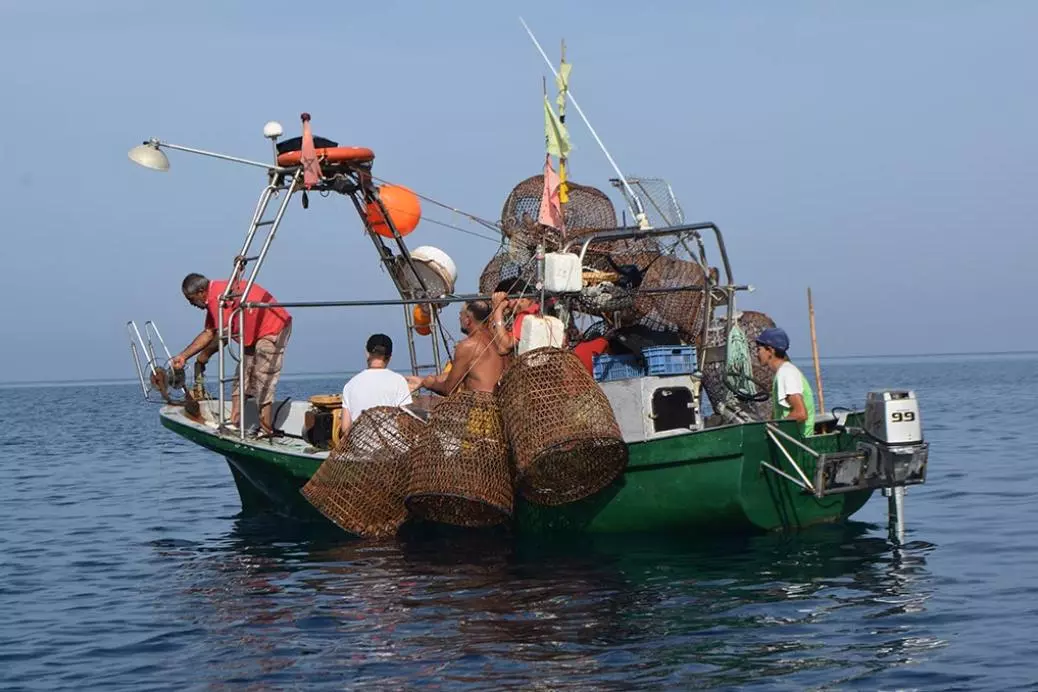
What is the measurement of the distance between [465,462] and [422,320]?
4.59 m

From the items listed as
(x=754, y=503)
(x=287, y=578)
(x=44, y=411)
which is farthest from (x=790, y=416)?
(x=44, y=411)

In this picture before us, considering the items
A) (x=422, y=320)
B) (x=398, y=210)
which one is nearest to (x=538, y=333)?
(x=398, y=210)

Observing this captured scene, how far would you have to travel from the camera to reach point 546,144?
1395 cm

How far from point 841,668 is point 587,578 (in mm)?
3247

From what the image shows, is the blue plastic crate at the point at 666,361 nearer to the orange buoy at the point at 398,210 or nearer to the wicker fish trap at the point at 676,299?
the wicker fish trap at the point at 676,299

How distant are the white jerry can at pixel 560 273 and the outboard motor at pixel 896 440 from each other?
265cm

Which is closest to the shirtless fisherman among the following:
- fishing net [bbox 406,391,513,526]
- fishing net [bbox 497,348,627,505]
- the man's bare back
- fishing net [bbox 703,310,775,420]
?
the man's bare back

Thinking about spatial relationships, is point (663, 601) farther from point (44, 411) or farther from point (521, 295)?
point (44, 411)

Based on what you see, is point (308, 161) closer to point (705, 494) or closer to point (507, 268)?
point (507, 268)

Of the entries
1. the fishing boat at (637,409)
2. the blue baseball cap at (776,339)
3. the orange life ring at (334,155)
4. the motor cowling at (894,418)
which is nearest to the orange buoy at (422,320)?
the fishing boat at (637,409)

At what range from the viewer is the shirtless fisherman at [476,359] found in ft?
41.4

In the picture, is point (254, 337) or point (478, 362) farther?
point (254, 337)

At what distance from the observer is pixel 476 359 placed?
1259cm

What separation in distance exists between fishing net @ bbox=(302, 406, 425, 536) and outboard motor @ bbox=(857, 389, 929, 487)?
3.78 m
